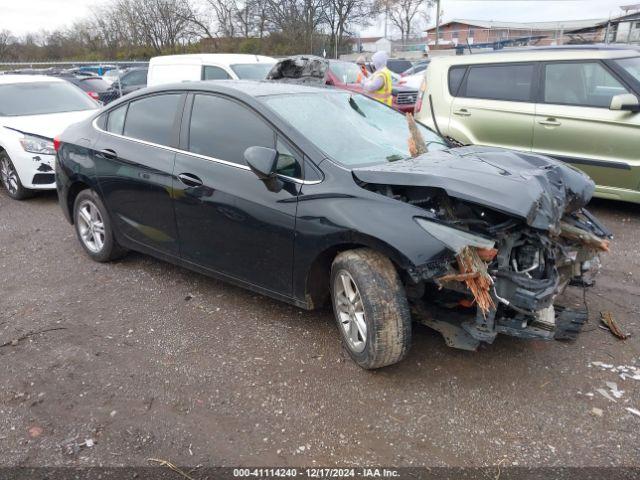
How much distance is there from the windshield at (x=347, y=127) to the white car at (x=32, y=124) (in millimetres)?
4828

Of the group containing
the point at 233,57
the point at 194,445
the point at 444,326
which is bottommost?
the point at 194,445

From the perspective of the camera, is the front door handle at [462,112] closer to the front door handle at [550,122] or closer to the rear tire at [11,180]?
the front door handle at [550,122]

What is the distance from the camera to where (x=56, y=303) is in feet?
14.0

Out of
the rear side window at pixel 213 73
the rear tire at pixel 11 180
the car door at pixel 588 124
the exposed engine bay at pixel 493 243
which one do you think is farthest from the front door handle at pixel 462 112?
the rear tire at pixel 11 180

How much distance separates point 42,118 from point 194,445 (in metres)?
6.64

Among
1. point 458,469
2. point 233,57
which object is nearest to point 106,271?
point 458,469

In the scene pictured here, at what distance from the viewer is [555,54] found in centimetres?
614

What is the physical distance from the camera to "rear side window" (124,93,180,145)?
4.14 meters

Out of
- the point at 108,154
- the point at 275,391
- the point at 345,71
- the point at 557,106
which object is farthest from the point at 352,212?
the point at 345,71

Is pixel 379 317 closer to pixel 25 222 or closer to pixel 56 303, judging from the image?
pixel 56 303

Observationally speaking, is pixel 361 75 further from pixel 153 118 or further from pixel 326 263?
pixel 326 263

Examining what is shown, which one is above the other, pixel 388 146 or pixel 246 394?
pixel 388 146

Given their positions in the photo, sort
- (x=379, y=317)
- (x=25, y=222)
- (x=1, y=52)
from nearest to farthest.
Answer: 1. (x=379, y=317)
2. (x=25, y=222)
3. (x=1, y=52)

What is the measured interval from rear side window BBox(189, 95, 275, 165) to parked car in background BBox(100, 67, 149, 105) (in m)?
12.6
